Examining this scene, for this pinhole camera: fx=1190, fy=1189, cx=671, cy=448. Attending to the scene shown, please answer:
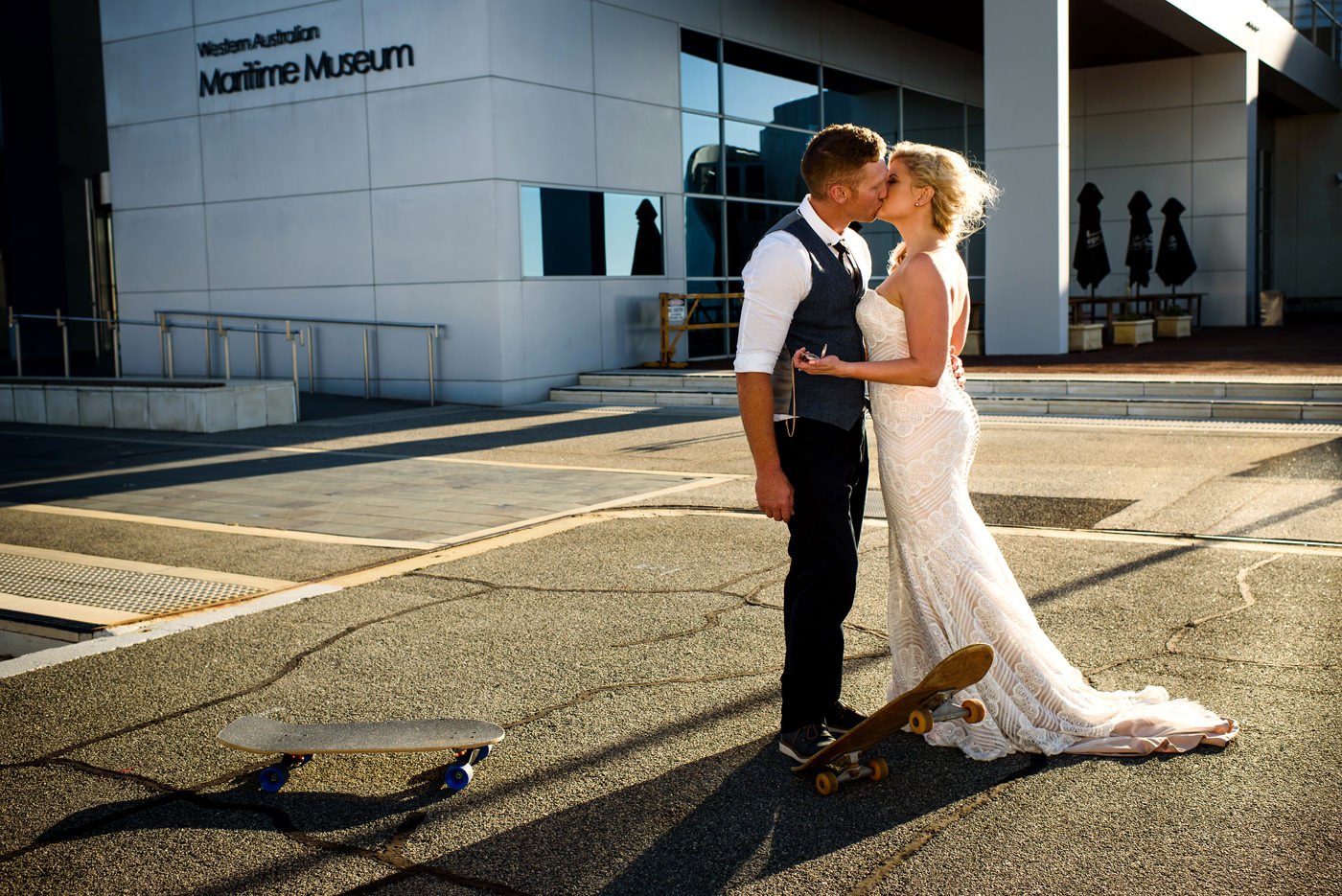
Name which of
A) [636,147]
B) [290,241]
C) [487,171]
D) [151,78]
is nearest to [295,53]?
[290,241]

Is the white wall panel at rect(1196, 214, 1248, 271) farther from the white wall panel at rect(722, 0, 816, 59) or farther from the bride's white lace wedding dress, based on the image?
the bride's white lace wedding dress

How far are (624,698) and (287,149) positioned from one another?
15527mm

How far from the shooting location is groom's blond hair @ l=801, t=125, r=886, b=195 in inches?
137

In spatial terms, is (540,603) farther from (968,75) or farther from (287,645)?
(968,75)

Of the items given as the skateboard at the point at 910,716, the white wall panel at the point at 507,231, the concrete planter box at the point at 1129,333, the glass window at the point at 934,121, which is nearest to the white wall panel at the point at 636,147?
the white wall panel at the point at 507,231

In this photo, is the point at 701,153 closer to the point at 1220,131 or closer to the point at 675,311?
the point at 675,311

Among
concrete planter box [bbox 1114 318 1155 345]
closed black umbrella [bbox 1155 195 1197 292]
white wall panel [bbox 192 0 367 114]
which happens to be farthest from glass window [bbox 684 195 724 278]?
closed black umbrella [bbox 1155 195 1197 292]

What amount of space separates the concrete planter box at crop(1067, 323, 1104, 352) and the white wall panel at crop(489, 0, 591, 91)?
29.0 feet

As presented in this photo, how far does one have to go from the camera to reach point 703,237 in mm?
20125

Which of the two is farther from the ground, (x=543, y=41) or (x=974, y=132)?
(x=974, y=132)

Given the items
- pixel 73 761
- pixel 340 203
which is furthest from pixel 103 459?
pixel 73 761

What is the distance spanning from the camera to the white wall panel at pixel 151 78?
61.6 ft

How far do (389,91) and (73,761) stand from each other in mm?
14505

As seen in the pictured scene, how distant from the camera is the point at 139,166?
63.6 ft
